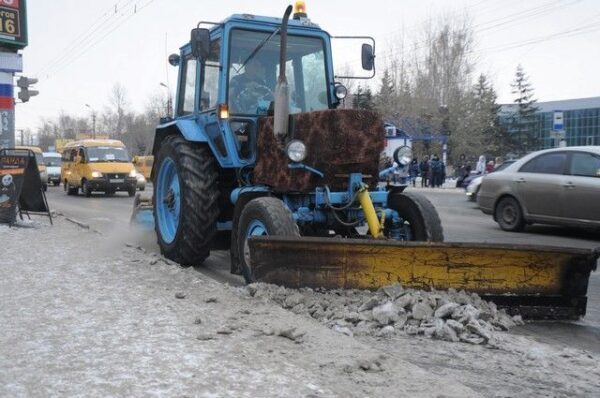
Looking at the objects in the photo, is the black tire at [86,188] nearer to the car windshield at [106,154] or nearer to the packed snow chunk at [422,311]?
the car windshield at [106,154]

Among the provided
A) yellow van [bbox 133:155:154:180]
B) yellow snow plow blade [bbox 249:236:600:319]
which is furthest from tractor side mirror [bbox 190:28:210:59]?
yellow van [bbox 133:155:154:180]

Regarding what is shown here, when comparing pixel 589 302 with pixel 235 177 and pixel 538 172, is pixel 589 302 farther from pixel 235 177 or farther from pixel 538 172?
pixel 538 172

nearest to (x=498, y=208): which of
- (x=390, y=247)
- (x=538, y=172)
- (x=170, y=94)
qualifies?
(x=538, y=172)

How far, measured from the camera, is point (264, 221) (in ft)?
17.6

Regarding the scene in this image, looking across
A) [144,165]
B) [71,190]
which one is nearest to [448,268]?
[71,190]

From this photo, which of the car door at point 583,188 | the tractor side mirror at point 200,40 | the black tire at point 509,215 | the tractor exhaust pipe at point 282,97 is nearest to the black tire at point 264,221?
the tractor exhaust pipe at point 282,97

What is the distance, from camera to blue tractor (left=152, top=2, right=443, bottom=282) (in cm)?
575

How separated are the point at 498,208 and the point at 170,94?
690 centimetres

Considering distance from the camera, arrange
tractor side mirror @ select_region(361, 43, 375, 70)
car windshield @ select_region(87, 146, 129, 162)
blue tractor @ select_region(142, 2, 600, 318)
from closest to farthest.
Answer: blue tractor @ select_region(142, 2, 600, 318)
tractor side mirror @ select_region(361, 43, 375, 70)
car windshield @ select_region(87, 146, 129, 162)

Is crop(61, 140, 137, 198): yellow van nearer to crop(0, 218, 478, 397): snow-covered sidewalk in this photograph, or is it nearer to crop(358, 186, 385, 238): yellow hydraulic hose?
crop(0, 218, 478, 397): snow-covered sidewalk

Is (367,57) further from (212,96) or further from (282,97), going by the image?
(212,96)

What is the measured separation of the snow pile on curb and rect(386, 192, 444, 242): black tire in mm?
1265

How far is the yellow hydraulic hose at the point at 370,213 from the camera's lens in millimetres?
5492

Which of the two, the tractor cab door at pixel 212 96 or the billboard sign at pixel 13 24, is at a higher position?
the billboard sign at pixel 13 24
